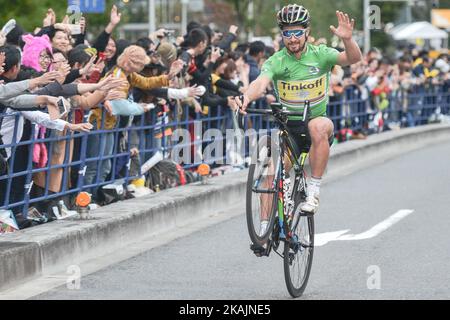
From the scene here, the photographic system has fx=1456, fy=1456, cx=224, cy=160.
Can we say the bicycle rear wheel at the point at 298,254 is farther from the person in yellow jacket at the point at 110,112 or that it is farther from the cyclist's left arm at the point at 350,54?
the person in yellow jacket at the point at 110,112

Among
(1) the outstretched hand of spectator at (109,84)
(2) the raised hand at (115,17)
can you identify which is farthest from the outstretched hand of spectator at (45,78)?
(2) the raised hand at (115,17)

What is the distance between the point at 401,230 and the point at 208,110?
471 centimetres

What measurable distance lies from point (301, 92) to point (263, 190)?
109 cm

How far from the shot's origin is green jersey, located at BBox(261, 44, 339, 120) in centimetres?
1044

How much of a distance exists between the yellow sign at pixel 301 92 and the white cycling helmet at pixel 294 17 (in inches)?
16.3

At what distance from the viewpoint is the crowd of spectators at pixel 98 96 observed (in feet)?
39.4

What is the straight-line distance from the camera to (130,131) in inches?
584

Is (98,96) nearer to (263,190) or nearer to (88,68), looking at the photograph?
(88,68)

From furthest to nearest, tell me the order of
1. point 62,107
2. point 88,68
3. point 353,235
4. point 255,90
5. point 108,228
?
point 353,235, point 88,68, point 108,228, point 62,107, point 255,90

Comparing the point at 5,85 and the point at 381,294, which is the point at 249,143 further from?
the point at 381,294

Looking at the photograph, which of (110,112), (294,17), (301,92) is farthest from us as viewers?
(110,112)

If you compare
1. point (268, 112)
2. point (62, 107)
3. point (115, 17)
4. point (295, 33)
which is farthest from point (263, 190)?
point (115, 17)

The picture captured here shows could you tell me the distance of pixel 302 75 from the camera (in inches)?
412

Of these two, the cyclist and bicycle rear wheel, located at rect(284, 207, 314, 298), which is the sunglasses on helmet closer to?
the cyclist
